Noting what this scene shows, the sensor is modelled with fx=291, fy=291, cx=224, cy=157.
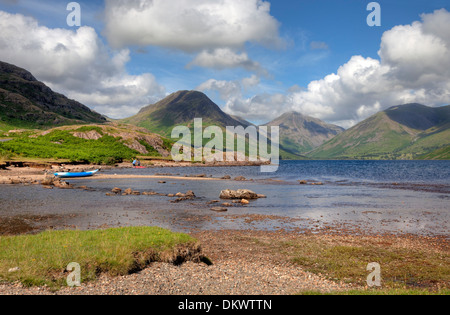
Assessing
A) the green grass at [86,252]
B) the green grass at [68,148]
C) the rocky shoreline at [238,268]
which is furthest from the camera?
the green grass at [68,148]

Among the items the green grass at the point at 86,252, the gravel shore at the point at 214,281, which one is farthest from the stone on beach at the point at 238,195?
the green grass at the point at 86,252

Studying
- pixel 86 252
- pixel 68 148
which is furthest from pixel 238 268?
pixel 68 148

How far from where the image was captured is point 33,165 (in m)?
104

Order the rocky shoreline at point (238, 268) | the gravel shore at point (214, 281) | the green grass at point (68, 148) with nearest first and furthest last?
the gravel shore at point (214, 281)
the rocky shoreline at point (238, 268)
the green grass at point (68, 148)

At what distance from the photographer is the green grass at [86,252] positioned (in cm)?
1404

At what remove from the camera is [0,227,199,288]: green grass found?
553 inches

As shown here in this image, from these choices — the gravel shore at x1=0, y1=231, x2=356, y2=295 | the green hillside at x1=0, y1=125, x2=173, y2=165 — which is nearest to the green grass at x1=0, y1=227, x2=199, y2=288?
the gravel shore at x1=0, y1=231, x2=356, y2=295

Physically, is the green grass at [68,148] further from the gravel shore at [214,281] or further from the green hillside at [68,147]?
the gravel shore at [214,281]

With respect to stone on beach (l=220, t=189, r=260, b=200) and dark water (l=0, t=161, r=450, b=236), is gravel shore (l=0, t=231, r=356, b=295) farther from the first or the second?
stone on beach (l=220, t=189, r=260, b=200)

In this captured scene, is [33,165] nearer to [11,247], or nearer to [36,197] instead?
[36,197]

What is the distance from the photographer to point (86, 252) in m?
16.3

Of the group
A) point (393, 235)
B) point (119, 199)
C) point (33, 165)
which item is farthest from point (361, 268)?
point (33, 165)

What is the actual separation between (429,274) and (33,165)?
11760 centimetres

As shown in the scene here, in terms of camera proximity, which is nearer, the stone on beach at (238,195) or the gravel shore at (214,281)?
the gravel shore at (214,281)
